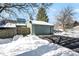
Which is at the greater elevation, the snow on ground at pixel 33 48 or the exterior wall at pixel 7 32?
the exterior wall at pixel 7 32

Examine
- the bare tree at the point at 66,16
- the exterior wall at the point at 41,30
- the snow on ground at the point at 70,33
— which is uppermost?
the bare tree at the point at 66,16

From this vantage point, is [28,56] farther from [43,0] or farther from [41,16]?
[43,0]

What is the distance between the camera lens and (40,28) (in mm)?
2668

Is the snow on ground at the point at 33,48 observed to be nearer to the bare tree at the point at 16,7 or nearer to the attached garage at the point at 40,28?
the attached garage at the point at 40,28

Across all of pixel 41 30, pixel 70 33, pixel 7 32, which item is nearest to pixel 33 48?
pixel 41 30

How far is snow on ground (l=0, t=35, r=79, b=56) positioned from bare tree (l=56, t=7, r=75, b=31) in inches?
13.6

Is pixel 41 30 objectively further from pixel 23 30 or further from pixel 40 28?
pixel 23 30

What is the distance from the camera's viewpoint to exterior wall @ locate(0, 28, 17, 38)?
2678mm

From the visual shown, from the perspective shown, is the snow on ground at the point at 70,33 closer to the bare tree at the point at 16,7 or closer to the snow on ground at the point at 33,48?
the snow on ground at the point at 33,48

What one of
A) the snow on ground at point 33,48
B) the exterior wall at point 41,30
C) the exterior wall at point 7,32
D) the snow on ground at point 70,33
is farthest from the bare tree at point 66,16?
the exterior wall at point 7,32

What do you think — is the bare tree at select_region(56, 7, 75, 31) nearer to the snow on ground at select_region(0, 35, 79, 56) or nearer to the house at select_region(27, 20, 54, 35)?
the house at select_region(27, 20, 54, 35)

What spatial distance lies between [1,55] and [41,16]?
2.59 feet

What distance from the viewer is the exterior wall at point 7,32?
2678 mm

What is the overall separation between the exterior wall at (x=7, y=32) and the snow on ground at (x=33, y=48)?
0.24ft
